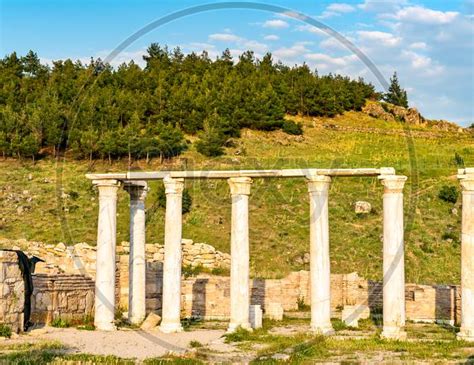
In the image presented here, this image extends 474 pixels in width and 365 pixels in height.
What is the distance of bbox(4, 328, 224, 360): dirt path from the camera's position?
77.3 feet

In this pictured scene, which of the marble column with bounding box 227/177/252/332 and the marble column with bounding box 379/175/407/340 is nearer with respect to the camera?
the marble column with bounding box 379/175/407/340

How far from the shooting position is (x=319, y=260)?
89.7 feet

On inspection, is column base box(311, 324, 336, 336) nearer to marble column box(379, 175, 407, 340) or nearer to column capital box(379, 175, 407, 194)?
marble column box(379, 175, 407, 340)

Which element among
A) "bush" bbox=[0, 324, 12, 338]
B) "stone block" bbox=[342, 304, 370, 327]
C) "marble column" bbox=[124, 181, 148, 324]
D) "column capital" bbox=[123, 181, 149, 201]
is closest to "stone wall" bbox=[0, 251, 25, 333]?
"bush" bbox=[0, 324, 12, 338]

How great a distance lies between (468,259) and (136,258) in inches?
504

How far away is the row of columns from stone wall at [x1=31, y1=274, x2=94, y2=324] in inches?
81.7

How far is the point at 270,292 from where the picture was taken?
37.7 metres

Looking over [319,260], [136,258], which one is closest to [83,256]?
[136,258]

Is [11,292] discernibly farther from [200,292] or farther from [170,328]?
[200,292]

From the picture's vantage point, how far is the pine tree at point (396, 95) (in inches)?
4063

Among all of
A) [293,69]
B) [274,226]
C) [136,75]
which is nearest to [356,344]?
[274,226]

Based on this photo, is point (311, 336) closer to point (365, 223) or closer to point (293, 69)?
point (365, 223)

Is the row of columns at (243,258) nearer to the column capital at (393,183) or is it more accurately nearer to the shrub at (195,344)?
the column capital at (393,183)

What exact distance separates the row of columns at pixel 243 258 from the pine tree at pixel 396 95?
3013 inches
